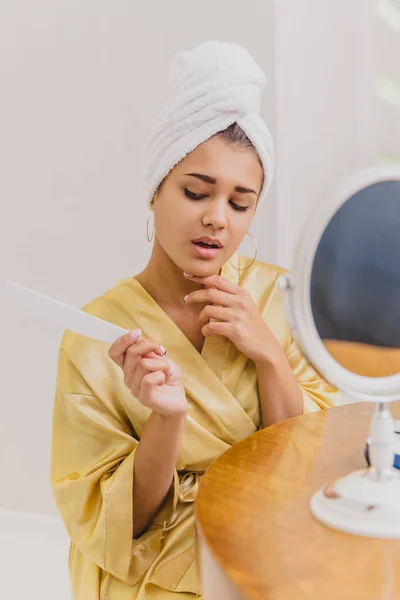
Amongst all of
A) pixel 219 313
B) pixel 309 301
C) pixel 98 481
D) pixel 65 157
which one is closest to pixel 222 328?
pixel 219 313

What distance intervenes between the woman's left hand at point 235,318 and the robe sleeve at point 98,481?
6.7 inches

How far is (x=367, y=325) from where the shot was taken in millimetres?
613

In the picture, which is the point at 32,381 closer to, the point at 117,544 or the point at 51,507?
the point at 51,507

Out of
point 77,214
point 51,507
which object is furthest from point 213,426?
point 51,507

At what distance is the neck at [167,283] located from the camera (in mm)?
1040

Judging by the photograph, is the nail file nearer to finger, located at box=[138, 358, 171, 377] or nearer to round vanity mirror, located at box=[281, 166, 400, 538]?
finger, located at box=[138, 358, 171, 377]

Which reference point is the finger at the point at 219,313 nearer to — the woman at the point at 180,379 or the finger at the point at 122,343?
the woman at the point at 180,379

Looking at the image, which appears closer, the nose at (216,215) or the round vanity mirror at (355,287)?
the round vanity mirror at (355,287)

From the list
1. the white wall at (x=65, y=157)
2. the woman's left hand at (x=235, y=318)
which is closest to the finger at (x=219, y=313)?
the woman's left hand at (x=235, y=318)

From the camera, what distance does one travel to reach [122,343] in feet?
2.67

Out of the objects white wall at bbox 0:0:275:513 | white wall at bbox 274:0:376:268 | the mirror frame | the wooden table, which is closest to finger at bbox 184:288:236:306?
the wooden table

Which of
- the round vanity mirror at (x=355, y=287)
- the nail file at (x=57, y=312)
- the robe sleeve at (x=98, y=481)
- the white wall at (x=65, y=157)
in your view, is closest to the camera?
the round vanity mirror at (x=355, y=287)

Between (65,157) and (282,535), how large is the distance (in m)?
1.53

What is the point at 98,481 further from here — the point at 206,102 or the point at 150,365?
the point at 206,102
